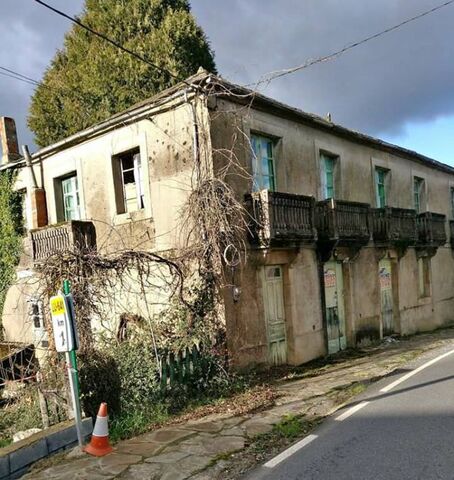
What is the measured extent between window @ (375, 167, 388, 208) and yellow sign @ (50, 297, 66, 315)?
45.9 feet

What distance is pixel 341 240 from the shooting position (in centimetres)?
1398

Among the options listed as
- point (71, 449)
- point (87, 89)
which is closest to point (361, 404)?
Answer: point (71, 449)

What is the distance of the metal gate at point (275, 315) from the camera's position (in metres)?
12.2

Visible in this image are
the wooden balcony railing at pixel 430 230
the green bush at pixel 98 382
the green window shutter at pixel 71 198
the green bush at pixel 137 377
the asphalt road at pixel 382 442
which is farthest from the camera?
the wooden balcony railing at pixel 430 230

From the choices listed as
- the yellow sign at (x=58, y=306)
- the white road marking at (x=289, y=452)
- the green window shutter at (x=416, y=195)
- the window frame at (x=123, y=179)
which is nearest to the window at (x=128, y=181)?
the window frame at (x=123, y=179)

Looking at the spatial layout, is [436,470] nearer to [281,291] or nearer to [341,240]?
[281,291]

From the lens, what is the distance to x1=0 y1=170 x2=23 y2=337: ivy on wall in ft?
53.2

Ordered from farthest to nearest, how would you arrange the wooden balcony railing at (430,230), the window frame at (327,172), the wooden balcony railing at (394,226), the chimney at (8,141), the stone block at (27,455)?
the wooden balcony railing at (430,230), the chimney at (8,141), the wooden balcony railing at (394,226), the window frame at (327,172), the stone block at (27,455)

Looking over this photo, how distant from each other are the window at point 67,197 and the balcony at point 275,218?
6.07 m

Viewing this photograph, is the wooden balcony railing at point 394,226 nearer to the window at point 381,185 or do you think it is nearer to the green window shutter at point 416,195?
the window at point 381,185

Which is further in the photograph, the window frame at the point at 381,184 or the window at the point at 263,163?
the window frame at the point at 381,184

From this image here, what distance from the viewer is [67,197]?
49.6 ft

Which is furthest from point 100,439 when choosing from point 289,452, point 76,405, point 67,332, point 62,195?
point 62,195

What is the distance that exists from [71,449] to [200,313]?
4.69 m
